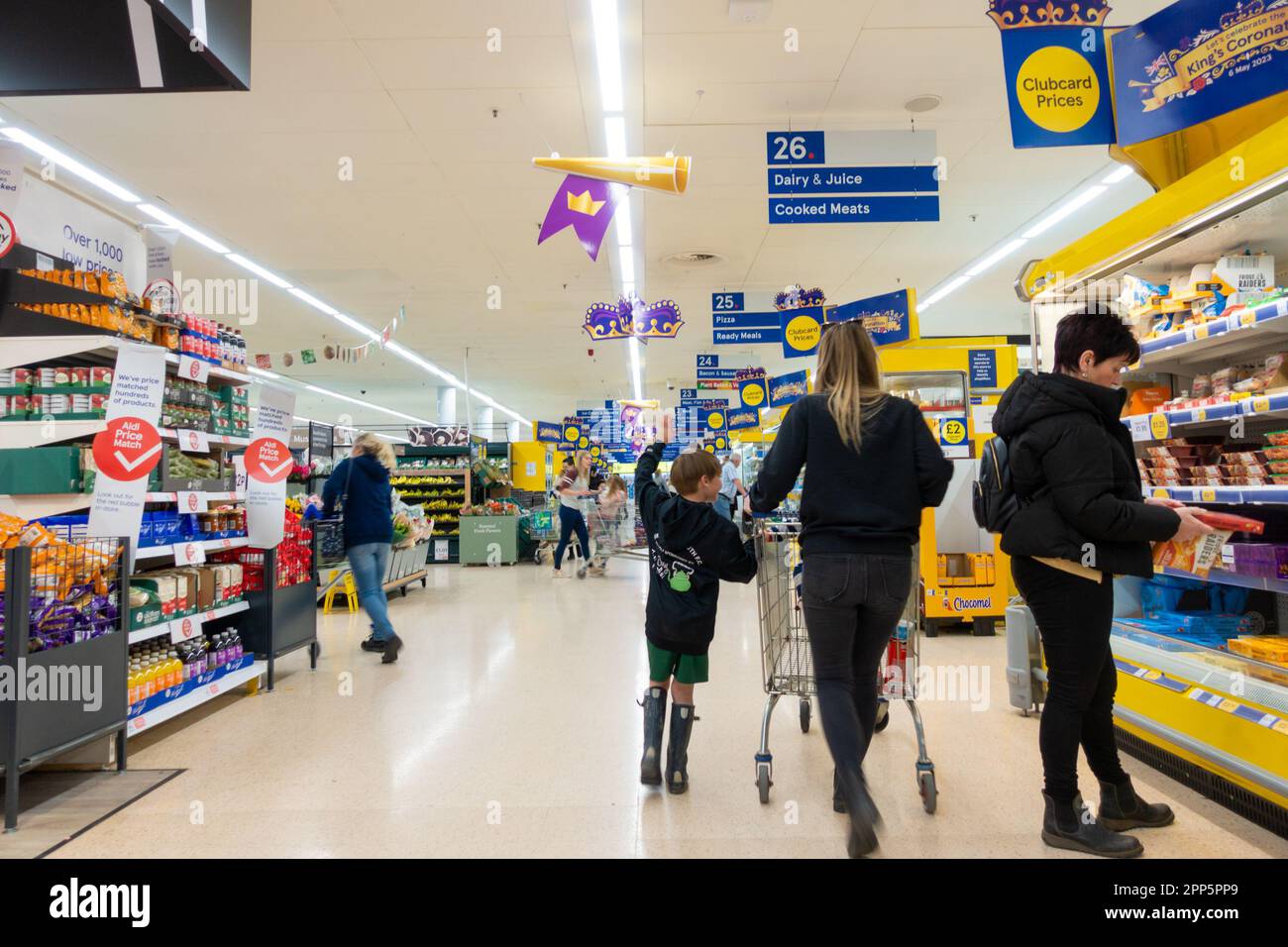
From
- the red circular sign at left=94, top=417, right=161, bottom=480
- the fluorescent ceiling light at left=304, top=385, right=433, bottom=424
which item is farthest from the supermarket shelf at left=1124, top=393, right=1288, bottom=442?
the fluorescent ceiling light at left=304, top=385, right=433, bottom=424

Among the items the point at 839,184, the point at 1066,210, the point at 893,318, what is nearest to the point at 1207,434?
the point at 839,184

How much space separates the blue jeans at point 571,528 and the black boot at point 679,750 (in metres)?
7.20

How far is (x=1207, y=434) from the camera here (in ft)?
11.0

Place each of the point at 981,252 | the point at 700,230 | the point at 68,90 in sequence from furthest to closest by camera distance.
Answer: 1. the point at 981,252
2. the point at 700,230
3. the point at 68,90

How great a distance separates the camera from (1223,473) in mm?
2822

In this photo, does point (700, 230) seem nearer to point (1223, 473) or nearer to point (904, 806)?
point (1223, 473)

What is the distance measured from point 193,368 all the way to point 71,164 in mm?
5018

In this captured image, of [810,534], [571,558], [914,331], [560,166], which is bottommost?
[571,558]

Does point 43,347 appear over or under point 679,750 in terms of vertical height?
over

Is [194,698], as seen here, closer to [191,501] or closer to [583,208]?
[191,501]

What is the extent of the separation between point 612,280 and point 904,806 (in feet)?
32.0

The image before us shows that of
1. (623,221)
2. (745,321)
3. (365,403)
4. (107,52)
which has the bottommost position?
(107,52)

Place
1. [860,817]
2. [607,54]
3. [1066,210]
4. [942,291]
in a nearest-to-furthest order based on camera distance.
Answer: [860,817], [607,54], [1066,210], [942,291]
